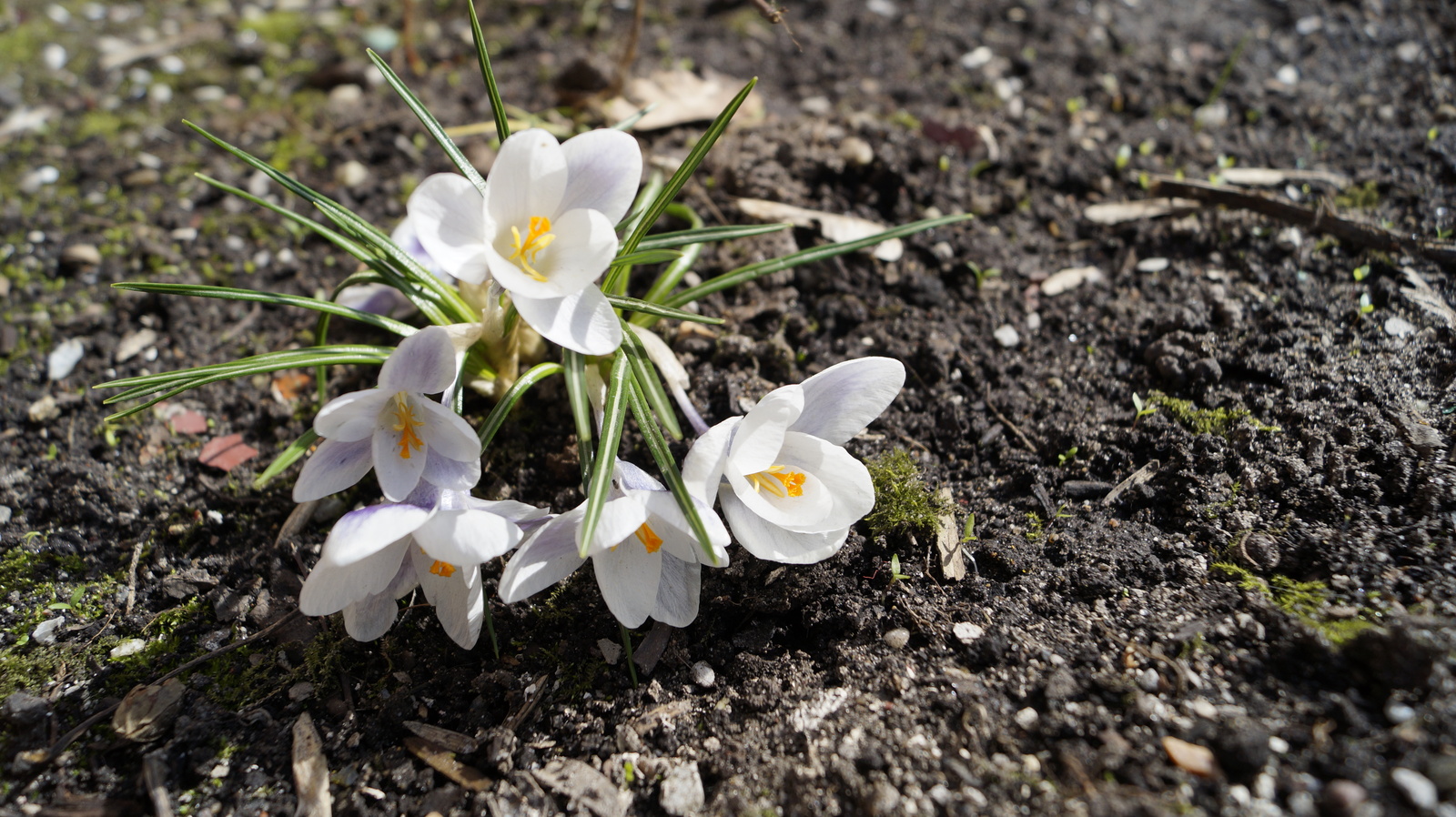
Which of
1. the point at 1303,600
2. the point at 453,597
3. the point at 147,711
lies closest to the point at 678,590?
the point at 453,597

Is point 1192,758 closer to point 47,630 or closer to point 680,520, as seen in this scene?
point 680,520

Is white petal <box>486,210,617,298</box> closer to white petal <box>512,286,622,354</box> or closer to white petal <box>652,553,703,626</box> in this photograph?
white petal <box>512,286,622,354</box>

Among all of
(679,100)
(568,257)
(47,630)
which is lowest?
(47,630)

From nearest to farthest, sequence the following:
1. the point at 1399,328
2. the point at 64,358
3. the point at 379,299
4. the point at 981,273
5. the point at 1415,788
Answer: the point at 1415,788, the point at 1399,328, the point at 379,299, the point at 64,358, the point at 981,273

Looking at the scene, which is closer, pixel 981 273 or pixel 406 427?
pixel 406 427

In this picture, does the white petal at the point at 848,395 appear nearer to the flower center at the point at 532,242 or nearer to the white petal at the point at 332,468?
the flower center at the point at 532,242

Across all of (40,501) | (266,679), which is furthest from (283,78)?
(266,679)

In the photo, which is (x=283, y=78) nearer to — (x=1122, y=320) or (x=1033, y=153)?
(x=1033, y=153)

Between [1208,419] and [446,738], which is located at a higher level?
[1208,419]
